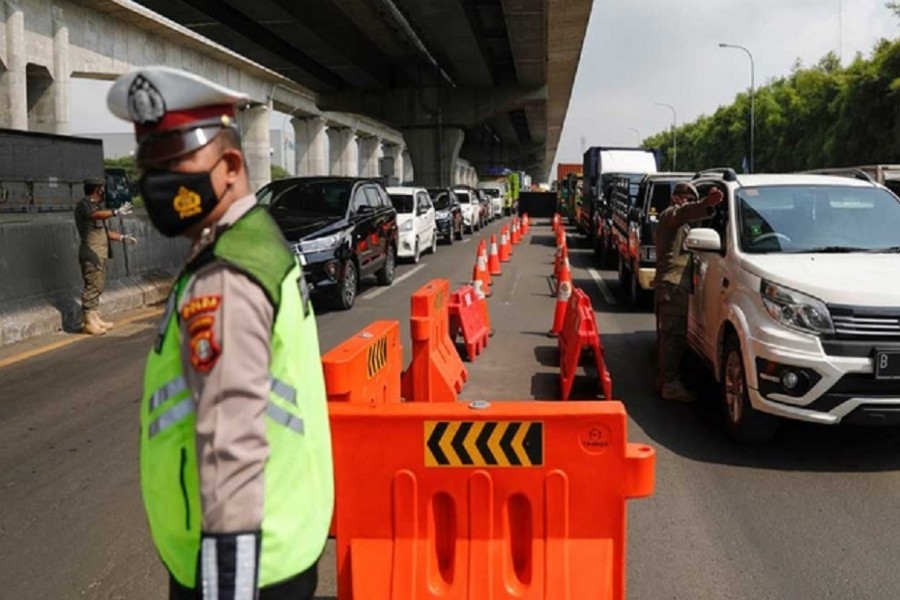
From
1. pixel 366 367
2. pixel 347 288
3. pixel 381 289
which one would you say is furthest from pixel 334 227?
pixel 366 367

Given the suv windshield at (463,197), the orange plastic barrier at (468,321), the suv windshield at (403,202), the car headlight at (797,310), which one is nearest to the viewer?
the car headlight at (797,310)

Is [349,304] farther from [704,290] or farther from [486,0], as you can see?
[486,0]

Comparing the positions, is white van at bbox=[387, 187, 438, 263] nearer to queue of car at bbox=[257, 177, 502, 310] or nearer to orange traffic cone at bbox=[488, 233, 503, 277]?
orange traffic cone at bbox=[488, 233, 503, 277]

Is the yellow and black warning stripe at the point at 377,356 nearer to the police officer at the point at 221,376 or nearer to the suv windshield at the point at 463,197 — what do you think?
the police officer at the point at 221,376

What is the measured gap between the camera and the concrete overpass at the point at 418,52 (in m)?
25.7

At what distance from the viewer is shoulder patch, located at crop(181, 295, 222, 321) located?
5.80 ft

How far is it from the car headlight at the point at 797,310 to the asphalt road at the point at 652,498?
91 centimetres

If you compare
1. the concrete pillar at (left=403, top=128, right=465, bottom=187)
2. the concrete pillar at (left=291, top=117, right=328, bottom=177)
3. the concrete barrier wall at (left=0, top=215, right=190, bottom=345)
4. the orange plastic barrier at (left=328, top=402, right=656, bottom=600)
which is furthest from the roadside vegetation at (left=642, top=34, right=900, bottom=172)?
the orange plastic barrier at (left=328, top=402, right=656, bottom=600)

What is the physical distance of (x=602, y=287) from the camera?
16.5 metres

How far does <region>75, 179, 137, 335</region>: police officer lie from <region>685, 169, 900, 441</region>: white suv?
6.80m

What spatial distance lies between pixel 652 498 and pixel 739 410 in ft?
4.09

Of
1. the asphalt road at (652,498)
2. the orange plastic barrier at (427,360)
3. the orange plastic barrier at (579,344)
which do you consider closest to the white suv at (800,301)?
the asphalt road at (652,498)

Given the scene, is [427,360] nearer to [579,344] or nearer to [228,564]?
[579,344]

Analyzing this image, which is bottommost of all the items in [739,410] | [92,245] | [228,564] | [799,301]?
[739,410]
